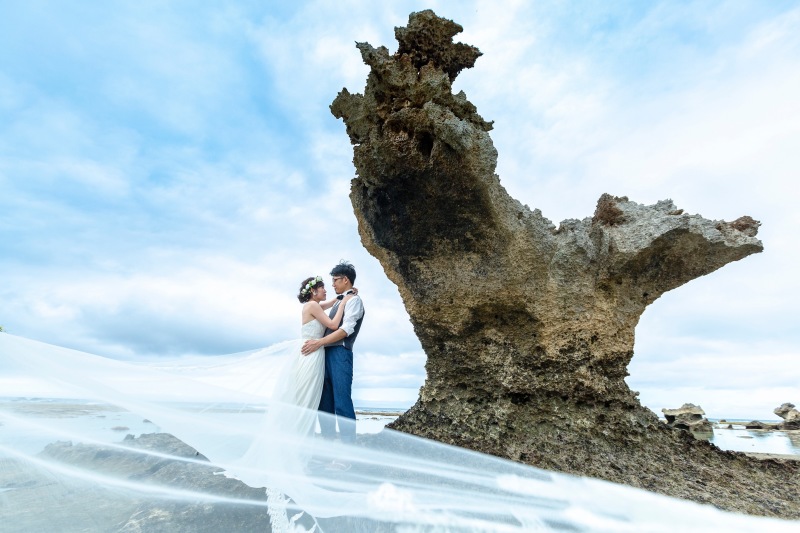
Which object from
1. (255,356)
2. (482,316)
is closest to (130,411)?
(255,356)

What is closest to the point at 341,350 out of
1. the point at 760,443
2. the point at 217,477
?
the point at 217,477

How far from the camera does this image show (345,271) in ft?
16.7

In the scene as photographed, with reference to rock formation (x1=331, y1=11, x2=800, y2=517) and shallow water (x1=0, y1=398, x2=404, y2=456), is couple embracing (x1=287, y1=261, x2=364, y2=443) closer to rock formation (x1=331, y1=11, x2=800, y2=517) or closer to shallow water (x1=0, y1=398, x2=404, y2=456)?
rock formation (x1=331, y1=11, x2=800, y2=517)

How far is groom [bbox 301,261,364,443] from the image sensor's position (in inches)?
188

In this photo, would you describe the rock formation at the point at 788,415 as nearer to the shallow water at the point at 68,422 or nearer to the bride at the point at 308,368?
the bride at the point at 308,368

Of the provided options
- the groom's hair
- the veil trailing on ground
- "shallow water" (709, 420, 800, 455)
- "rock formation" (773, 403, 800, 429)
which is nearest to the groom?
the groom's hair

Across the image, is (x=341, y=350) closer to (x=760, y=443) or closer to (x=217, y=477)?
(x=217, y=477)

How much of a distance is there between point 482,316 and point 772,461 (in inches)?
149

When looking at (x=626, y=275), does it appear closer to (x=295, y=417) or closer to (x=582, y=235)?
(x=582, y=235)

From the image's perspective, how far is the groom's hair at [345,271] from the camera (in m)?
5.08

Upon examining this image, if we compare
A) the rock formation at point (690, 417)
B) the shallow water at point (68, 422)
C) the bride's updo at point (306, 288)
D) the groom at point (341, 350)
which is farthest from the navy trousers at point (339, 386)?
the rock formation at point (690, 417)

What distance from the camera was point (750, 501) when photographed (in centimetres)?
418

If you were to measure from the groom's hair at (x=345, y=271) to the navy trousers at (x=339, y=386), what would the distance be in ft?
2.42

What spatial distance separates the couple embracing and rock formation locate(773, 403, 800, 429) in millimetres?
20072
